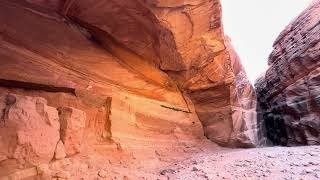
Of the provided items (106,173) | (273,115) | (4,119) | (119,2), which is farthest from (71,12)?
(273,115)

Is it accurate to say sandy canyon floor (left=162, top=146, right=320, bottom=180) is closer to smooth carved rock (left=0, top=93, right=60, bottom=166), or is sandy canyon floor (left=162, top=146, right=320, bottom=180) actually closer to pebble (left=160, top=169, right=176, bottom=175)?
pebble (left=160, top=169, right=176, bottom=175)

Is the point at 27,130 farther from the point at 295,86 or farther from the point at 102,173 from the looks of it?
the point at 295,86

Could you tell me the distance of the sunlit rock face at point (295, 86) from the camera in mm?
6367

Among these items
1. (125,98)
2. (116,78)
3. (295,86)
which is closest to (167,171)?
(125,98)

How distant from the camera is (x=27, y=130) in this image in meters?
2.64

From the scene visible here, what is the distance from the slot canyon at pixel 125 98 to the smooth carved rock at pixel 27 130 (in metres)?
0.01

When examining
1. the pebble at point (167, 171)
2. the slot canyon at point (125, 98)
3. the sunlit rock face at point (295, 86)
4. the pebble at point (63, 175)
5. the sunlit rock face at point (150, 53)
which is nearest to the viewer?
the pebble at point (63, 175)

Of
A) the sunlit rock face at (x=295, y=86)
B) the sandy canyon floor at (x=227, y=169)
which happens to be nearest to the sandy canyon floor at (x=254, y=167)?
the sandy canyon floor at (x=227, y=169)

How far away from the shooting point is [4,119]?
2.51 m

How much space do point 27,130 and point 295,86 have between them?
6.67 m

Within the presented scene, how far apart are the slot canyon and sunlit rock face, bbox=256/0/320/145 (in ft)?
0.65

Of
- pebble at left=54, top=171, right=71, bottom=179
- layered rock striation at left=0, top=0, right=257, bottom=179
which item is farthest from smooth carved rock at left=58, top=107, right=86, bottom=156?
pebble at left=54, top=171, right=71, bottom=179

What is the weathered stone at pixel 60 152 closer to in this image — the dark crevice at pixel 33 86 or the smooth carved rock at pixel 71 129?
the smooth carved rock at pixel 71 129

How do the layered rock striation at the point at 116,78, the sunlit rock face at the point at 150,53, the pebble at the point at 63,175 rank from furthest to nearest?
the sunlit rock face at the point at 150,53
the layered rock striation at the point at 116,78
the pebble at the point at 63,175
